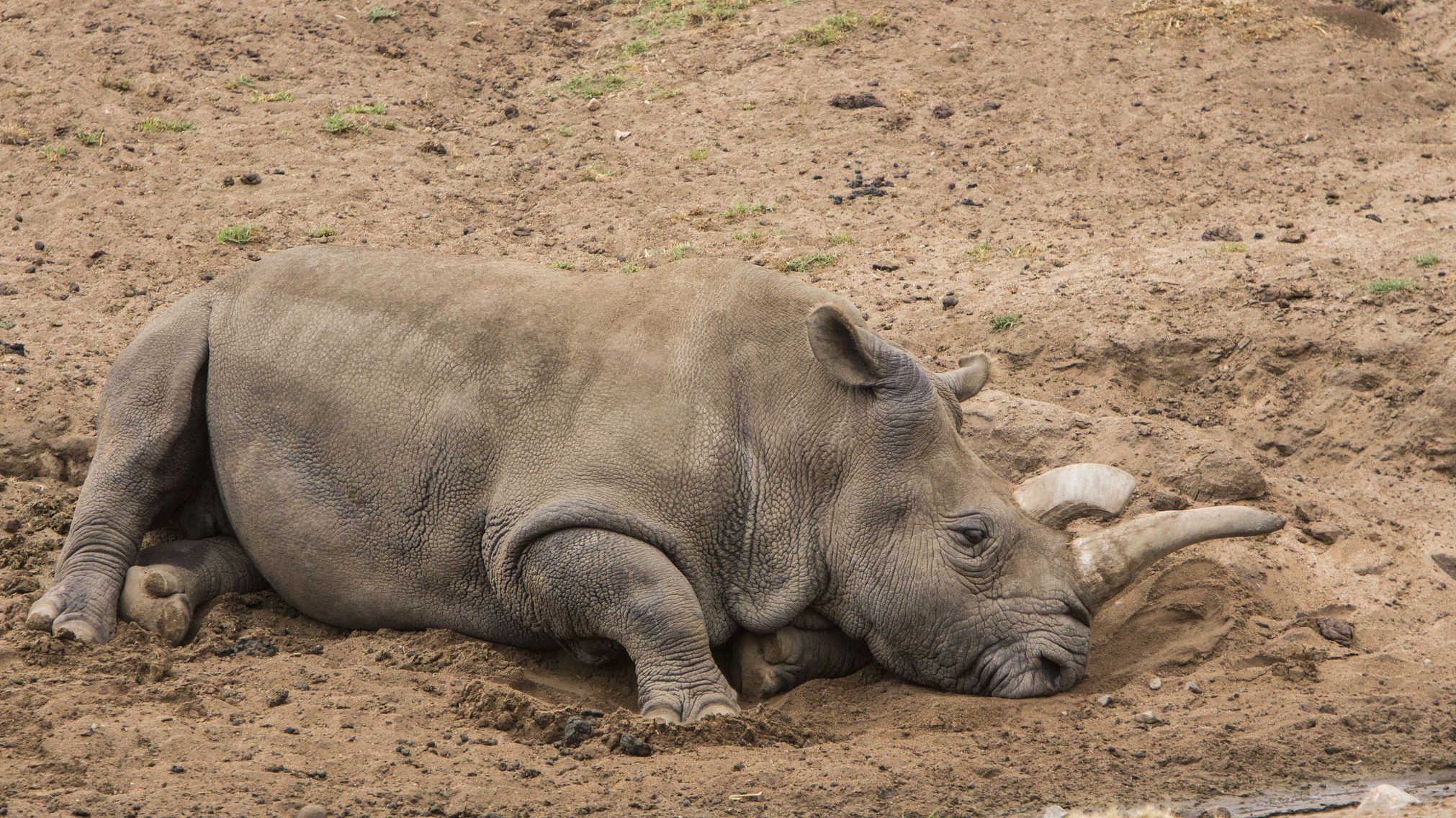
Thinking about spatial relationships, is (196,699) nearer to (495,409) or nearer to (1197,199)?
(495,409)

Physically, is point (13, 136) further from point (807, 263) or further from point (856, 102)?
point (856, 102)

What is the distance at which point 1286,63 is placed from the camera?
531 inches

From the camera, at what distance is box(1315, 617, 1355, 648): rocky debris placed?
6949 millimetres

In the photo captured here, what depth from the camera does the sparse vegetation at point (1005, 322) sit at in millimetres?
9602

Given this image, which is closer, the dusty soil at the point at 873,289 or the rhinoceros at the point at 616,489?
the dusty soil at the point at 873,289

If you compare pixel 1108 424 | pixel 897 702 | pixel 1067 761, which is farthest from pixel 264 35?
pixel 1067 761

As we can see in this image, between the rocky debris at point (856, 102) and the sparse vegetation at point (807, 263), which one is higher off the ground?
the rocky debris at point (856, 102)

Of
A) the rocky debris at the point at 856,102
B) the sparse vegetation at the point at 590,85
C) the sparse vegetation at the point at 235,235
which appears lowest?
the sparse vegetation at the point at 590,85

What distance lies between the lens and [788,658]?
263 inches

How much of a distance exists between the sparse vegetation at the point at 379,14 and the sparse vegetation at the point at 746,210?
5.20m

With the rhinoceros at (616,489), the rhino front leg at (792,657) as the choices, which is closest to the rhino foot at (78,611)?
the rhinoceros at (616,489)

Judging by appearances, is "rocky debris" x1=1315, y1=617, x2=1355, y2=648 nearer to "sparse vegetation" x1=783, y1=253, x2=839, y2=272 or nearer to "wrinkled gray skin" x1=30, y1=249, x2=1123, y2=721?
"wrinkled gray skin" x1=30, y1=249, x2=1123, y2=721

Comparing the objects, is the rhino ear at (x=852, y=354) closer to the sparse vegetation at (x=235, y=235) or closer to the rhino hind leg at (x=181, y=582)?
the rhino hind leg at (x=181, y=582)

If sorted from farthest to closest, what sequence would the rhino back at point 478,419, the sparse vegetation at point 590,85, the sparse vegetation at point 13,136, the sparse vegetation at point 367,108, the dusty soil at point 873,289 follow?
the sparse vegetation at point 590,85 → the sparse vegetation at point 367,108 → the sparse vegetation at point 13,136 → the rhino back at point 478,419 → the dusty soil at point 873,289
